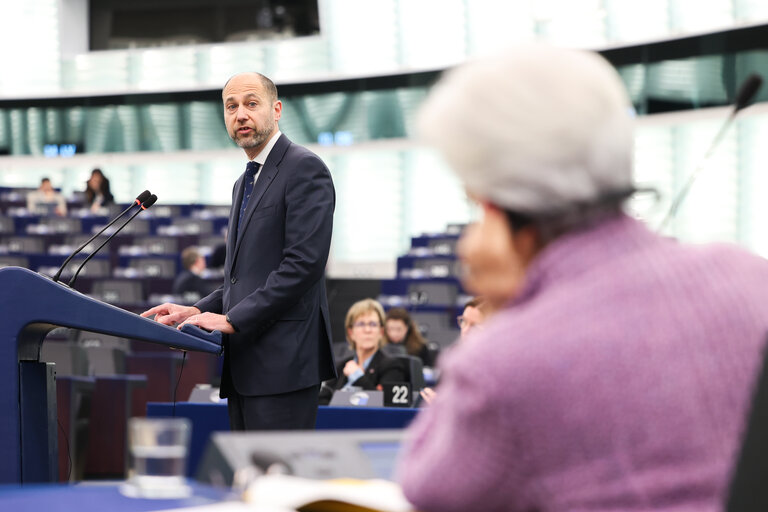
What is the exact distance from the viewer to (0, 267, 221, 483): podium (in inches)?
82.4

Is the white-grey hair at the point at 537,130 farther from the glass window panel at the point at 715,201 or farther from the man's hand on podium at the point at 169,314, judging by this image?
the glass window panel at the point at 715,201

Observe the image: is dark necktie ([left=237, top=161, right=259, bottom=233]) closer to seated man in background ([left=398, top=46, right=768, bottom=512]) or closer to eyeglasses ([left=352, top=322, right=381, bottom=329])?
seated man in background ([left=398, top=46, right=768, bottom=512])

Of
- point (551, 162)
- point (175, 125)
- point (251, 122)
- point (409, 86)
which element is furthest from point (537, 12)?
point (551, 162)

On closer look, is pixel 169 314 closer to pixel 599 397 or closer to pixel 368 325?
pixel 599 397

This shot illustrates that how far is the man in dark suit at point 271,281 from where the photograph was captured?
2.54 meters

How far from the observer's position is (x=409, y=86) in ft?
48.7

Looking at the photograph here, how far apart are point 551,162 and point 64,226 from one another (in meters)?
12.1

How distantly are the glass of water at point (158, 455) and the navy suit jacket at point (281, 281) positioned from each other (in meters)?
1.14

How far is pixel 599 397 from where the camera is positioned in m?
0.86

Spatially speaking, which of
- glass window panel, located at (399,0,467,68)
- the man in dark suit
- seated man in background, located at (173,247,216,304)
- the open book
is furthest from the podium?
glass window panel, located at (399,0,467,68)

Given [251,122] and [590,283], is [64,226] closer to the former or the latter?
[251,122]

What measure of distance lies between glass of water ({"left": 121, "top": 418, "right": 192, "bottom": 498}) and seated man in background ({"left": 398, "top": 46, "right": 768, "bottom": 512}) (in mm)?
480

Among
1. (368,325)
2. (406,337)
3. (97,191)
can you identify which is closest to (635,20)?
(97,191)

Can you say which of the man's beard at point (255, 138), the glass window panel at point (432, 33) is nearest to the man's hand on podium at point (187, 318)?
the man's beard at point (255, 138)
